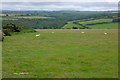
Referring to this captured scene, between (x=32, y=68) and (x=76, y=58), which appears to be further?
(x=76, y=58)

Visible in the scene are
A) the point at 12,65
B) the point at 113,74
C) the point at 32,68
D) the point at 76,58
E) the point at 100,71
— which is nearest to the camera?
the point at 113,74

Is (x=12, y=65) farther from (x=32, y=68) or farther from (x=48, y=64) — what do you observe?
(x=48, y=64)

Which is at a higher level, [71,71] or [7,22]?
[7,22]

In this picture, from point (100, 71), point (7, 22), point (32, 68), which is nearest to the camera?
point (100, 71)

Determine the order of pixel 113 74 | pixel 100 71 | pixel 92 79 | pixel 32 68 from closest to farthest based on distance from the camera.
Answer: pixel 92 79, pixel 113 74, pixel 100 71, pixel 32 68

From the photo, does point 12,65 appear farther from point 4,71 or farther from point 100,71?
point 100,71

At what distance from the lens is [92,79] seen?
20.0 ft

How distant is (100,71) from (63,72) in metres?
1.58

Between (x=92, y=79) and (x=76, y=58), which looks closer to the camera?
(x=92, y=79)

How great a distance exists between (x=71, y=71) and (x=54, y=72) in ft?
2.44

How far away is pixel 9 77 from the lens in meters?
6.35

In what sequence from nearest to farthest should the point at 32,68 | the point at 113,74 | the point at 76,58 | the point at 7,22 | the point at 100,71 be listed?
the point at 113,74 < the point at 100,71 < the point at 32,68 < the point at 76,58 < the point at 7,22

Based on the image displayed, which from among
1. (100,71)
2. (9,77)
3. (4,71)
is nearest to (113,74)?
(100,71)

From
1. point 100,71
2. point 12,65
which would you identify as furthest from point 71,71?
point 12,65
